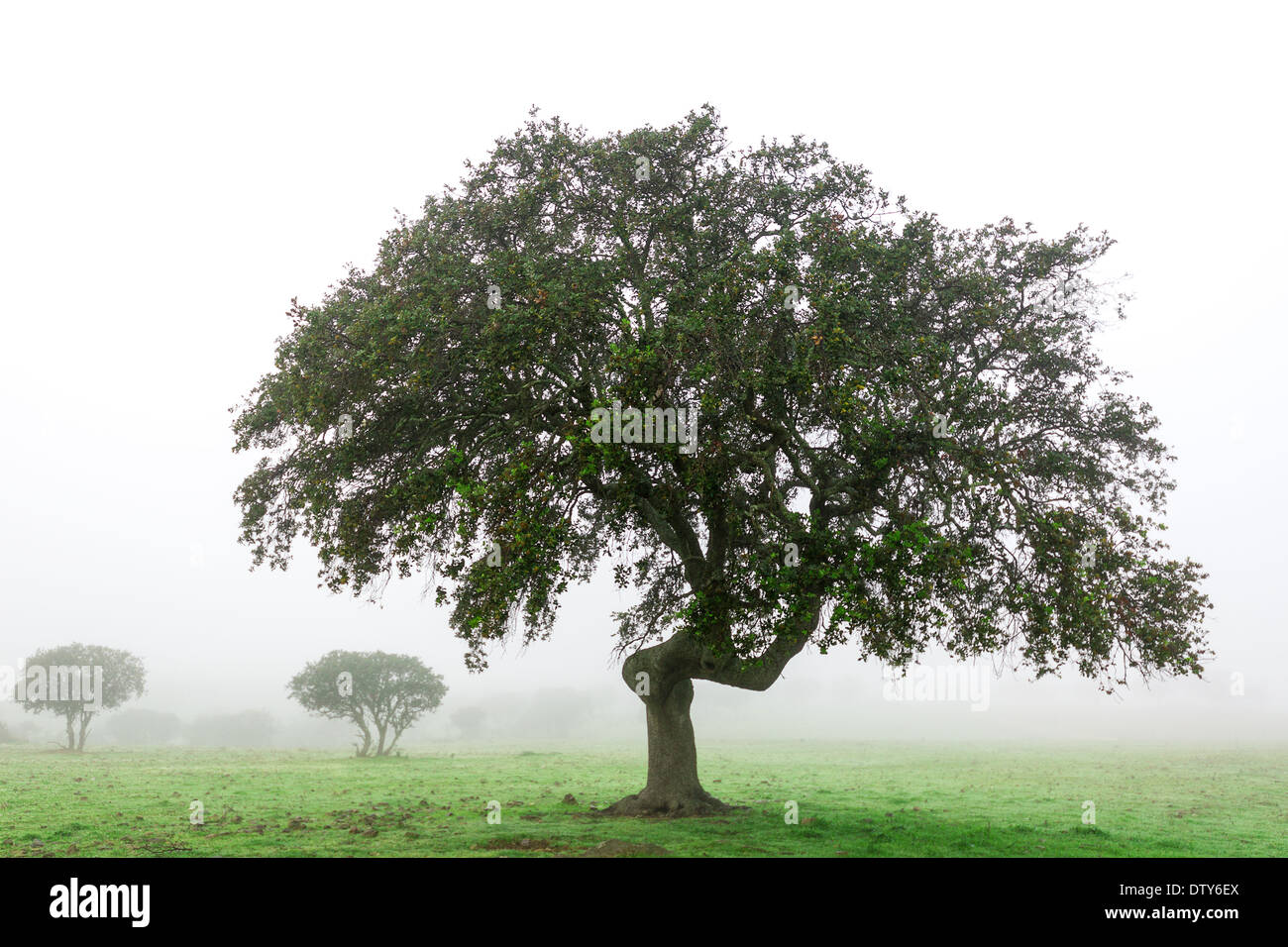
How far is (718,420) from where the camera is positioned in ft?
55.8

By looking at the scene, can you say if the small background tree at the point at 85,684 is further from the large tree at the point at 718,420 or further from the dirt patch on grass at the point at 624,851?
the dirt patch on grass at the point at 624,851

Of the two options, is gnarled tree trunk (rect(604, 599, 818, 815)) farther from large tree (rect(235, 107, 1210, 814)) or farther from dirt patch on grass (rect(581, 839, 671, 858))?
dirt patch on grass (rect(581, 839, 671, 858))

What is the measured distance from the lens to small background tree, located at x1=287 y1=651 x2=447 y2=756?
6191cm

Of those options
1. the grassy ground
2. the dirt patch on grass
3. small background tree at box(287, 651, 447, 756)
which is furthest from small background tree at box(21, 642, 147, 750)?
the dirt patch on grass

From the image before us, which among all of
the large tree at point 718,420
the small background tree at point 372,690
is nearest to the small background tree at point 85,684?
the small background tree at point 372,690

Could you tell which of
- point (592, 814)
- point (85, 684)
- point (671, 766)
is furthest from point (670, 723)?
point (85, 684)

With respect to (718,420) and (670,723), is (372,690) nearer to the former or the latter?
(670,723)

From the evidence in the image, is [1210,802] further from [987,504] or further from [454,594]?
[454,594]
